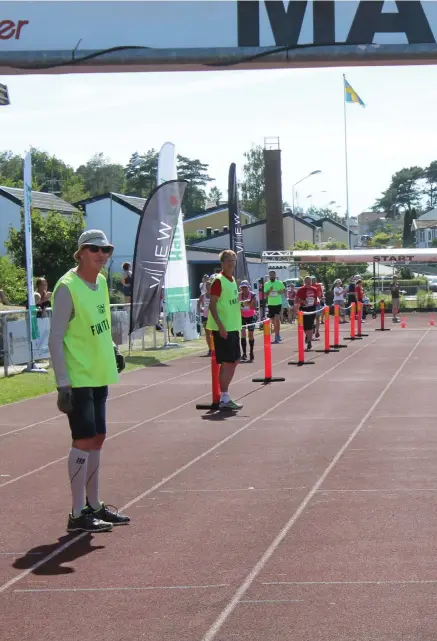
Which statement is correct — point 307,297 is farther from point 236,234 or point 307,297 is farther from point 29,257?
point 29,257

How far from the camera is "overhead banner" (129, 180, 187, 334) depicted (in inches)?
1006

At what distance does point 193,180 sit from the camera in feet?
500

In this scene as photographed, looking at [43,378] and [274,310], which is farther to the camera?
[274,310]

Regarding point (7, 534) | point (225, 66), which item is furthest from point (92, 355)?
point (225, 66)

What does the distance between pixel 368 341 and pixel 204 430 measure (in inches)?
766

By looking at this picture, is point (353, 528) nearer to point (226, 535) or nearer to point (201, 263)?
point (226, 535)

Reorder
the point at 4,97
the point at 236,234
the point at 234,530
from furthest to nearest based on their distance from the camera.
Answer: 1. the point at 236,234
2. the point at 4,97
3. the point at 234,530

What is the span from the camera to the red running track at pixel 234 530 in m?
5.50

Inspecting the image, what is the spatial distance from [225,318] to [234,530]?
6.96 metres

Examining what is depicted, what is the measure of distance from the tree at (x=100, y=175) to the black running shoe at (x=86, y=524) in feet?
470

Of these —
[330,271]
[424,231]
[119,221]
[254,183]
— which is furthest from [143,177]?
[330,271]

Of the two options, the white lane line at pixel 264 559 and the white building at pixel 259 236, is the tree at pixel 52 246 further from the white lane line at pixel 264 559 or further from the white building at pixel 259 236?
the white lane line at pixel 264 559

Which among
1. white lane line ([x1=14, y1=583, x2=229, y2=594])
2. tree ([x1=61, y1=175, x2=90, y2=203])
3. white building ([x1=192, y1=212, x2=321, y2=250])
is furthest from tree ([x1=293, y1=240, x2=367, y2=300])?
tree ([x1=61, y1=175, x2=90, y2=203])

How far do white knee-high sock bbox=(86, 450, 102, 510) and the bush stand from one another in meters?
27.5
